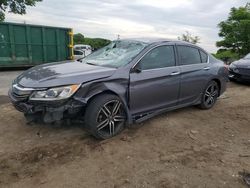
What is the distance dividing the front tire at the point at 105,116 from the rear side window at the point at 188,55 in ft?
5.84

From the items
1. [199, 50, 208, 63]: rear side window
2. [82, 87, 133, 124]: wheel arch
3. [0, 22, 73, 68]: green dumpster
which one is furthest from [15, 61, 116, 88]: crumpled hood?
[0, 22, 73, 68]: green dumpster

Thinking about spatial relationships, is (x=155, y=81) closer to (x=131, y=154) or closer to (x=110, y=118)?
(x=110, y=118)

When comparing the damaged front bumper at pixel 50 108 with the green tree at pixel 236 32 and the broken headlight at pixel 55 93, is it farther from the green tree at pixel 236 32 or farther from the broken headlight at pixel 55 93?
the green tree at pixel 236 32

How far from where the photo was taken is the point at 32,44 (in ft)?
43.1

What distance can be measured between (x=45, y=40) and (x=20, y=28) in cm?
129

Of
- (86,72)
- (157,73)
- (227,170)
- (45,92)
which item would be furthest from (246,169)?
(45,92)

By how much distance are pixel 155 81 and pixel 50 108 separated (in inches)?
73.6

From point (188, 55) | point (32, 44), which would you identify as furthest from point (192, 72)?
point (32, 44)

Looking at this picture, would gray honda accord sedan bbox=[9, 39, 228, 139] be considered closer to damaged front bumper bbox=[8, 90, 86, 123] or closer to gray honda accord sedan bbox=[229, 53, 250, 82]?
damaged front bumper bbox=[8, 90, 86, 123]

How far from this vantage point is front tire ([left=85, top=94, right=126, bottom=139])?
404 centimetres

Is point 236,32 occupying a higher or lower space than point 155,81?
higher

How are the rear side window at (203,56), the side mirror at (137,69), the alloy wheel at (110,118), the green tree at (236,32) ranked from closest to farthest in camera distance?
the alloy wheel at (110,118) → the side mirror at (137,69) → the rear side window at (203,56) → the green tree at (236,32)

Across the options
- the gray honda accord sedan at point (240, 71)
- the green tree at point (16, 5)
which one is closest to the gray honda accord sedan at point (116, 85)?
the gray honda accord sedan at point (240, 71)

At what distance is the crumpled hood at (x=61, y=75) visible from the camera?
3.92 m
